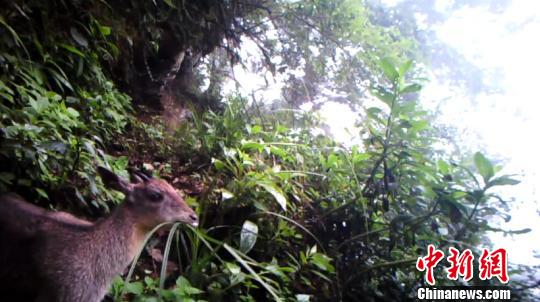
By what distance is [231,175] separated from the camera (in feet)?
7.07

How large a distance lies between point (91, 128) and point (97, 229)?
0.94 m

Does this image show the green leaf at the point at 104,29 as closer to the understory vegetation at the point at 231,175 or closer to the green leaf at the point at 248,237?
the understory vegetation at the point at 231,175

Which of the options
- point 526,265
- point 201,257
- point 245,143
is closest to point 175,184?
point 245,143

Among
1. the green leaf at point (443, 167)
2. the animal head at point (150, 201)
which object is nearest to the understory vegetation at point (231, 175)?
the green leaf at point (443, 167)

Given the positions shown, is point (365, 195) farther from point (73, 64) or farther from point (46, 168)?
point (73, 64)

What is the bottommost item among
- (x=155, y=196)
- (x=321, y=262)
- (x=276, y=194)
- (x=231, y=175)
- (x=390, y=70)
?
(x=321, y=262)

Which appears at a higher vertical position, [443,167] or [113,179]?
[443,167]

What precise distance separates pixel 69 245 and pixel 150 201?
31 centimetres

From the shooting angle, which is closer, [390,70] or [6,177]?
[6,177]

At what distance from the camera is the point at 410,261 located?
172cm

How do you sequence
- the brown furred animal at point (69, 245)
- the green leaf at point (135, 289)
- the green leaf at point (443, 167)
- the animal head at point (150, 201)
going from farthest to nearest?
the green leaf at point (443, 167)
the animal head at point (150, 201)
the green leaf at point (135, 289)
the brown furred animal at point (69, 245)

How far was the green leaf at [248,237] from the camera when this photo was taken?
1.64 m

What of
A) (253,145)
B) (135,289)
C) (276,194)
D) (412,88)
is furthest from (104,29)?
(412,88)

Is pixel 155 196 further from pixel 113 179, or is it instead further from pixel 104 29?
pixel 104 29
